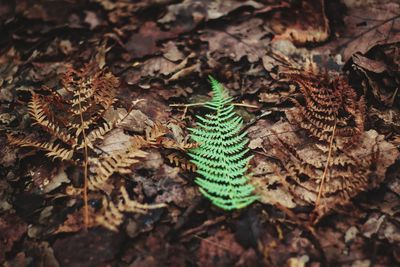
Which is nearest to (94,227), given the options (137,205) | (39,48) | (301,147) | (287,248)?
(137,205)

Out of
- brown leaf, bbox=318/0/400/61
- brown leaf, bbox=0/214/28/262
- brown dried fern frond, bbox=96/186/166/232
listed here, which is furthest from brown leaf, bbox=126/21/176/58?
Result: brown leaf, bbox=0/214/28/262

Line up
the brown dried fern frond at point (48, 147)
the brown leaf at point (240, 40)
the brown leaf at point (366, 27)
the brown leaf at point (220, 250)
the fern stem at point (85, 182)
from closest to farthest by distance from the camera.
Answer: the brown leaf at point (220, 250)
the fern stem at point (85, 182)
the brown dried fern frond at point (48, 147)
the brown leaf at point (366, 27)
the brown leaf at point (240, 40)

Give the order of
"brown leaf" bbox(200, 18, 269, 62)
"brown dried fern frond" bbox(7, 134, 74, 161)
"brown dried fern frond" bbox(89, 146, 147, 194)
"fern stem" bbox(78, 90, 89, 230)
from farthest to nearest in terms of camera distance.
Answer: "brown leaf" bbox(200, 18, 269, 62) < "brown dried fern frond" bbox(7, 134, 74, 161) < "brown dried fern frond" bbox(89, 146, 147, 194) < "fern stem" bbox(78, 90, 89, 230)

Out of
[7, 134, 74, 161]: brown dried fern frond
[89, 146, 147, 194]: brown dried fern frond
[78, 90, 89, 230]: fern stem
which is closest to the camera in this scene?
[78, 90, 89, 230]: fern stem

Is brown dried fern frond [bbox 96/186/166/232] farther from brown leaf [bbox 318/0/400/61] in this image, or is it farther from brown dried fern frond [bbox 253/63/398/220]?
brown leaf [bbox 318/0/400/61]

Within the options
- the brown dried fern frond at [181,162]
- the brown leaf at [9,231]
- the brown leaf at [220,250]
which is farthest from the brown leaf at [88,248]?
the brown dried fern frond at [181,162]

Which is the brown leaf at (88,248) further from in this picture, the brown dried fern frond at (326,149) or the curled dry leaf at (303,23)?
the curled dry leaf at (303,23)

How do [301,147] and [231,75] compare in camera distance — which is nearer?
[301,147]

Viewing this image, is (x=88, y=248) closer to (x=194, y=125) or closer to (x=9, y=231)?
(x=9, y=231)

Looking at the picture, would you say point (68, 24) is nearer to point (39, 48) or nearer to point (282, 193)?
point (39, 48)
